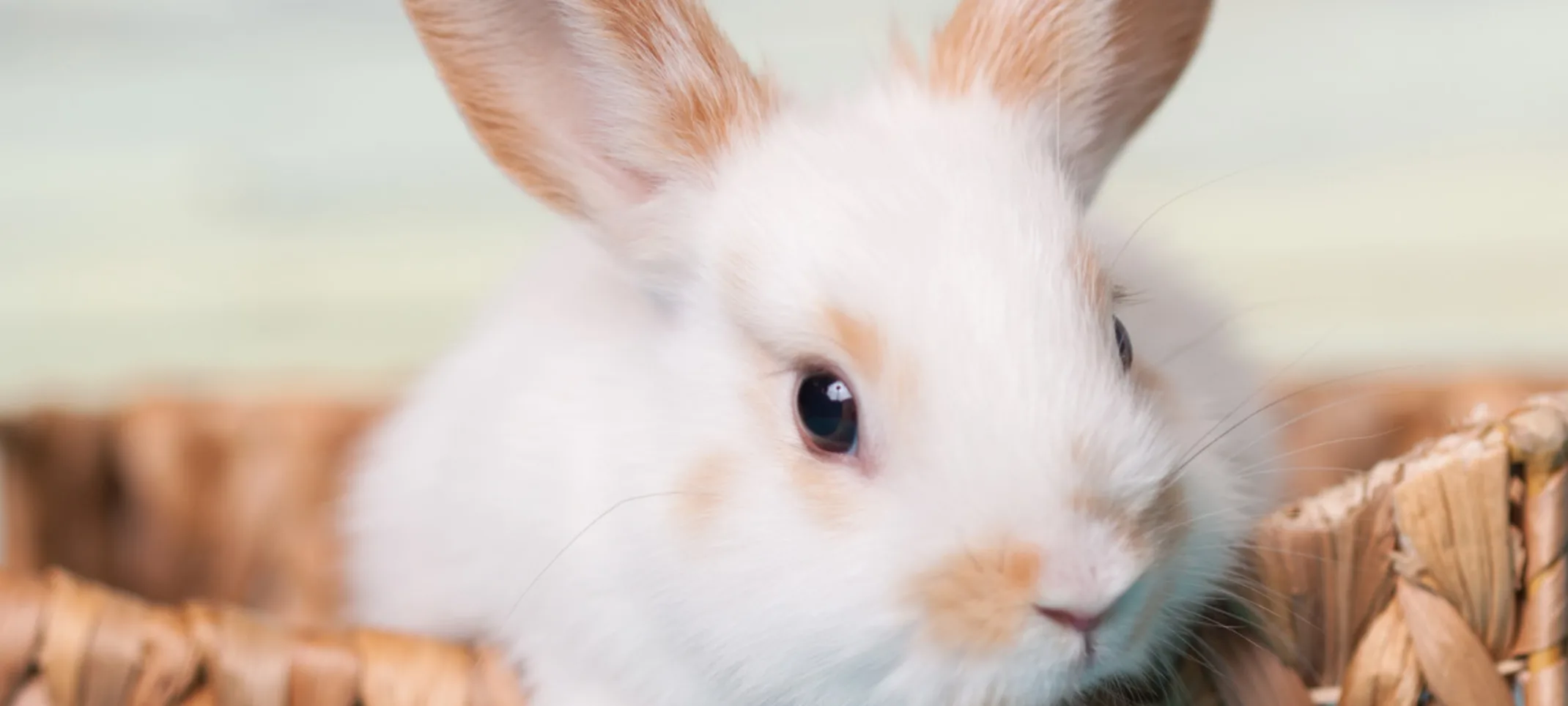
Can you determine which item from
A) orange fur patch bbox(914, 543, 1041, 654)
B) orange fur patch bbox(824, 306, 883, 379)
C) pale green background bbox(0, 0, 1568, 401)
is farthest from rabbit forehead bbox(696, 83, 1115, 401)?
pale green background bbox(0, 0, 1568, 401)

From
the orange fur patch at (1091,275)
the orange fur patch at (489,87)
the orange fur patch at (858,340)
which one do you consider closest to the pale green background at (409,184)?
the orange fur patch at (489,87)

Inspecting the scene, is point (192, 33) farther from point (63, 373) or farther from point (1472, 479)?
point (1472, 479)

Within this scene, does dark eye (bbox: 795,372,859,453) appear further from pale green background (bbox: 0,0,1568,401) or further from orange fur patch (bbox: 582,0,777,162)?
pale green background (bbox: 0,0,1568,401)

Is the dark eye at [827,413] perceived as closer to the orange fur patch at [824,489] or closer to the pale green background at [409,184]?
the orange fur patch at [824,489]

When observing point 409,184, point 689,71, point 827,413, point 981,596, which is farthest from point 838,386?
point 409,184

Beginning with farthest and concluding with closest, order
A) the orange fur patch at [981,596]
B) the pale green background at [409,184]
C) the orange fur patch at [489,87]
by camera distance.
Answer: the pale green background at [409,184], the orange fur patch at [489,87], the orange fur patch at [981,596]

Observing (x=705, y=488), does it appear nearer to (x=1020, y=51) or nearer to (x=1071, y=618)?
(x=1071, y=618)

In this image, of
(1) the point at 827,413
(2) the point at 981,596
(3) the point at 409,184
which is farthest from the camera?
(3) the point at 409,184
